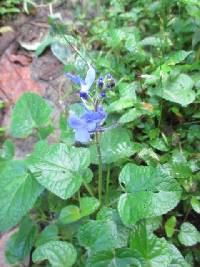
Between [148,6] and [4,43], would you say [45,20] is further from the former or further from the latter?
[148,6]

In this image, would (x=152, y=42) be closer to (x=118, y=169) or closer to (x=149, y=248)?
(x=118, y=169)

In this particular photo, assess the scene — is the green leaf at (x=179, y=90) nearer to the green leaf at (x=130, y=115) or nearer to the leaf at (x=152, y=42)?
the green leaf at (x=130, y=115)

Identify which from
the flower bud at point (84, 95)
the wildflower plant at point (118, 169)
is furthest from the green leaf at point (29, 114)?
the flower bud at point (84, 95)

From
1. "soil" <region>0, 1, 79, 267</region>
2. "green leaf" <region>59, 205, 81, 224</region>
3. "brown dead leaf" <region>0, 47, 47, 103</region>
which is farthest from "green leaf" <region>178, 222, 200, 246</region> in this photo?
"brown dead leaf" <region>0, 47, 47, 103</region>

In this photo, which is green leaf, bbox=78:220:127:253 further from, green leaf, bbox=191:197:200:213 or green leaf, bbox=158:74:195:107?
green leaf, bbox=158:74:195:107

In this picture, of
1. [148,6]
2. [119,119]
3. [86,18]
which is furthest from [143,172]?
[86,18]

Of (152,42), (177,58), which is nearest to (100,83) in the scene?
(177,58)
